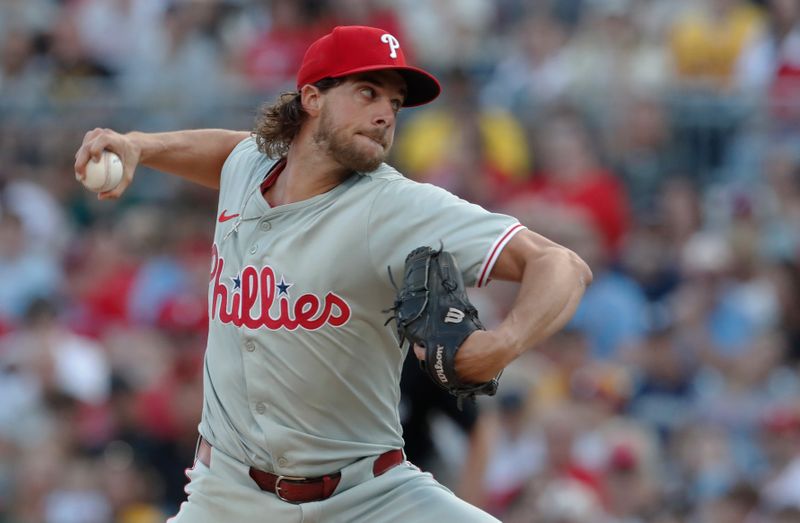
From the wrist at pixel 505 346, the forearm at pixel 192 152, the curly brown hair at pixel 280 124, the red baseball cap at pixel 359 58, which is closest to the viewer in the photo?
the wrist at pixel 505 346

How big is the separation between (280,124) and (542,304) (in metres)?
1.26

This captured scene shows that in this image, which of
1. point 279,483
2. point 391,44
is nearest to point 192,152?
point 391,44

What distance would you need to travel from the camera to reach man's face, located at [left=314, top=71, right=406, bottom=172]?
4.44m

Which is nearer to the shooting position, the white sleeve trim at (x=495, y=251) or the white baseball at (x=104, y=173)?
the white sleeve trim at (x=495, y=251)

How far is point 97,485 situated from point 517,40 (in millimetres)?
4548

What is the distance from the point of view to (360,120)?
14.6ft

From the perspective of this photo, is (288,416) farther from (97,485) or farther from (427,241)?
(97,485)

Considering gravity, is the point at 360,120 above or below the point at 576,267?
above

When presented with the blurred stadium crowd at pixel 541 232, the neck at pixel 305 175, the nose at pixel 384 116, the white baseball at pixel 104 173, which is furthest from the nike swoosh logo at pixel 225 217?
the blurred stadium crowd at pixel 541 232

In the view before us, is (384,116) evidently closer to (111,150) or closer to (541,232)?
(111,150)

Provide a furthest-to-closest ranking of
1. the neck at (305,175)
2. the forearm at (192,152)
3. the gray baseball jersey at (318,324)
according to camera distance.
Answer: the forearm at (192,152), the neck at (305,175), the gray baseball jersey at (318,324)

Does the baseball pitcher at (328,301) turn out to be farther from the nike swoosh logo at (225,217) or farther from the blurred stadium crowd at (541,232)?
the blurred stadium crowd at (541,232)

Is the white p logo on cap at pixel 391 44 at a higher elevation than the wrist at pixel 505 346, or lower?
higher

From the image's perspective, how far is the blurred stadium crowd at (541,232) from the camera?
8.05 meters
